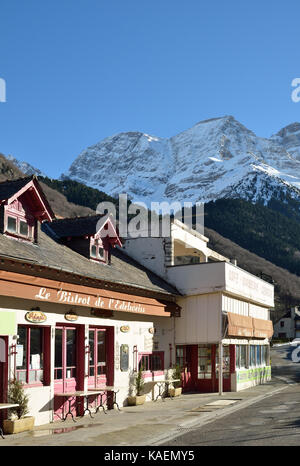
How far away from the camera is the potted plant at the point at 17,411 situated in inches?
599

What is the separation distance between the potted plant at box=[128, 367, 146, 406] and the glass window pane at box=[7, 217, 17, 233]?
8052 mm

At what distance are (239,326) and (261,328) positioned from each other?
19.2 ft

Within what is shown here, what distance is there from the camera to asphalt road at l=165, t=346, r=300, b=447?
13297 mm

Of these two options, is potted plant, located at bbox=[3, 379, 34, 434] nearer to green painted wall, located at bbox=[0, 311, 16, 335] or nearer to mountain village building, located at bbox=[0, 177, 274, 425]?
mountain village building, located at bbox=[0, 177, 274, 425]

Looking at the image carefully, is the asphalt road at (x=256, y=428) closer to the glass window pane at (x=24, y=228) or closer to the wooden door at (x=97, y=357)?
the wooden door at (x=97, y=357)

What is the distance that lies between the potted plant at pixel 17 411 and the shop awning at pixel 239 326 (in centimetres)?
1262

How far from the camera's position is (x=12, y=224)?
17.6 meters

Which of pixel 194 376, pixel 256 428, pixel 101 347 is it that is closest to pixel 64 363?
pixel 101 347

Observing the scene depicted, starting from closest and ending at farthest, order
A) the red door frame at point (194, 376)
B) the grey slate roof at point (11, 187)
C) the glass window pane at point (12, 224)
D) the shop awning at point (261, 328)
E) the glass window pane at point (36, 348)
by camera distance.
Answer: the glass window pane at point (36, 348) < the grey slate roof at point (11, 187) < the glass window pane at point (12, 224) < the red door frame at point (194, 376) < the shop awning at point (261, 328)

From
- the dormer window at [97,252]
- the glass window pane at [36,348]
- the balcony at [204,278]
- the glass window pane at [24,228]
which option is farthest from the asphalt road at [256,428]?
the glass window pane at [24,228]

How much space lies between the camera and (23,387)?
16.5 m

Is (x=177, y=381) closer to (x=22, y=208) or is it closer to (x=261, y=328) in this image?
(x=261, y=328)

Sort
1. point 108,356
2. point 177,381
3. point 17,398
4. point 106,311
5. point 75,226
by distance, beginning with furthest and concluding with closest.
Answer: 1. point 177,381
2. point 75,226
3. point 108,356
4. point 106,311
5. point 17,398
